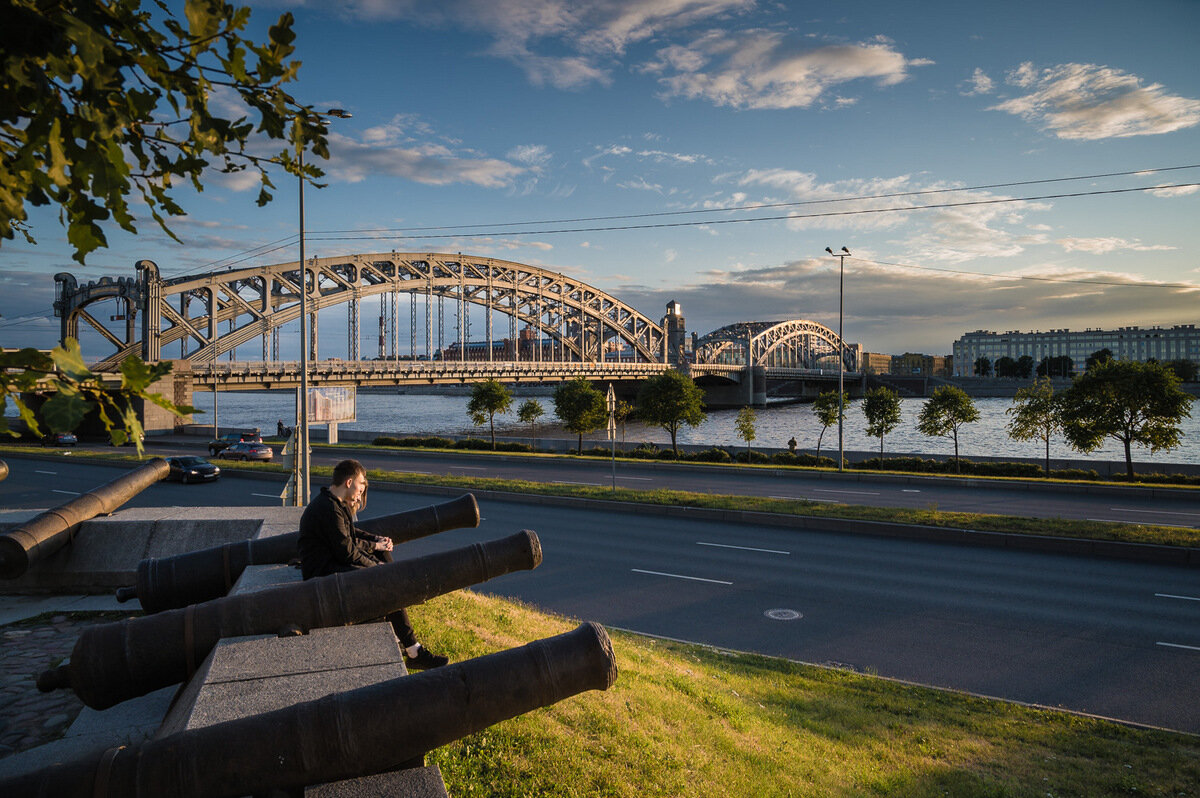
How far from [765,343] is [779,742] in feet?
424

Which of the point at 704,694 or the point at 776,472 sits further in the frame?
the point at 776,472

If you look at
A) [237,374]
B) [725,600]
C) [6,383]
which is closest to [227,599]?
[6,383]

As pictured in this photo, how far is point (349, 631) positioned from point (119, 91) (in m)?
2.98

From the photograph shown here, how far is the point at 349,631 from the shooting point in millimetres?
4125

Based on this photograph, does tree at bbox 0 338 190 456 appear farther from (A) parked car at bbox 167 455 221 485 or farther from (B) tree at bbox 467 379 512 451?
(B) tree at bbox 467 379 512 451

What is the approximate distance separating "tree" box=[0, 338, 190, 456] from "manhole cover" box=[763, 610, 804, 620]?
8.79m

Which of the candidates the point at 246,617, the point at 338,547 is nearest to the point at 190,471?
the point at 338,547

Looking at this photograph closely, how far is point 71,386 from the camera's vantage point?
6.24 ft

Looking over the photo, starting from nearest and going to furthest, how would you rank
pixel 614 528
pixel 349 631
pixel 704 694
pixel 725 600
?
pixel 349 631
pixel 704 694
pixel 725 600
pixel 614 528

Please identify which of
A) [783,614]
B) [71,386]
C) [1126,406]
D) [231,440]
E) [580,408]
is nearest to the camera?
[71,386]

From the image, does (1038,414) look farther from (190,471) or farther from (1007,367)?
(1007,367)

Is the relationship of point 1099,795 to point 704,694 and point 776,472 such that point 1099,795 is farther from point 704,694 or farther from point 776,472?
point 776,472

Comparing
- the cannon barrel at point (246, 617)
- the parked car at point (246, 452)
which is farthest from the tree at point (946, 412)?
the cannon barrel at point (246, 617)

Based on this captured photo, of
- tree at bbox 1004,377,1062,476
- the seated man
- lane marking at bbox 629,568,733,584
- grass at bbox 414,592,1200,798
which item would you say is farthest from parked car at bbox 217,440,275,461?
tree at bbox 1004,377,1062,476
